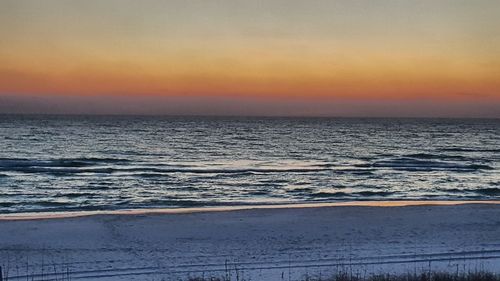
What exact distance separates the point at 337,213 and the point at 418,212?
11.2ft

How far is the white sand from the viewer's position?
1361cm

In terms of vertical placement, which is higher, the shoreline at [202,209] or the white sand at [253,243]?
the white sand at [253,243]

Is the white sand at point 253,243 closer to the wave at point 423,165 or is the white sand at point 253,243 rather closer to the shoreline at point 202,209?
the shoreline at point 202,209

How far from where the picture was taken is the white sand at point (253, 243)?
1361cm

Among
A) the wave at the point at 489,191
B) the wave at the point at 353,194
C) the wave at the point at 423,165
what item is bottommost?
the wave at the point at 423,165

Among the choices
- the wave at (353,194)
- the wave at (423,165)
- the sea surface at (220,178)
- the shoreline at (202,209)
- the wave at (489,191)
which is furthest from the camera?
the wave at (423,165)

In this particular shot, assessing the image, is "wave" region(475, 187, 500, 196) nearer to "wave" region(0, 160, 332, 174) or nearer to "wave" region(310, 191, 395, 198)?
"wave" region(310, 191, 395, 198)

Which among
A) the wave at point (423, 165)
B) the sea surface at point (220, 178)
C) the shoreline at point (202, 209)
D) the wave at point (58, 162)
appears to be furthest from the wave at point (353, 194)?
the wave at point (58, 162)

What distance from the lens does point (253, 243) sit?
17.2m

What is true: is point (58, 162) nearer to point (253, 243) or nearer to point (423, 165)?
point (423, 165)

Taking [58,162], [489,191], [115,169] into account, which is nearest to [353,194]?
[489,191]

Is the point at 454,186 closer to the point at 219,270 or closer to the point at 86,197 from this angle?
the point at 86,197

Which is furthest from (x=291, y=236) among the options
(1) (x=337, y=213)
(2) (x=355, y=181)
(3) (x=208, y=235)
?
(2) (x=355, y=181)

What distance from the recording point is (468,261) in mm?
14391
